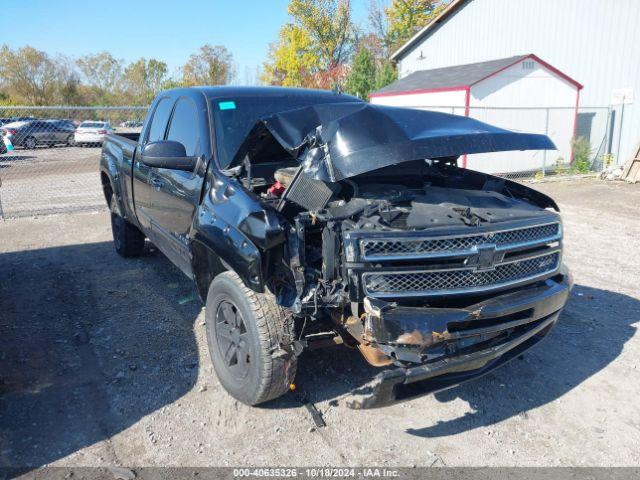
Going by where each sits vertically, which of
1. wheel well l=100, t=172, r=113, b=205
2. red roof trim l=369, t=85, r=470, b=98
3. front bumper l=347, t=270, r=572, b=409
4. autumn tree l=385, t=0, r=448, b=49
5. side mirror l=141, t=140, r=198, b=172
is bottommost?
front bumper l=347, t=270, r=572, b=409

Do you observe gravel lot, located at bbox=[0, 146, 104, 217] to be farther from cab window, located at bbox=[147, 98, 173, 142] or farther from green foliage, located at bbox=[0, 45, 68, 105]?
green foliage, located at bbox=[0, 45, 68, 105]

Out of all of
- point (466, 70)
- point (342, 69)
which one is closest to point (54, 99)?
point (342, 69)

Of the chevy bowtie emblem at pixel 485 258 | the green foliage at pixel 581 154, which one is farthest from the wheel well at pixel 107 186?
the green foliage at pixel 581 154

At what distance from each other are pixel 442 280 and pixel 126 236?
466 centimetres

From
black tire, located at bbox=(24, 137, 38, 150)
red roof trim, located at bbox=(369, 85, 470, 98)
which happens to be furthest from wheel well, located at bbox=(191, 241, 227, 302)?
black tire, located at bbox=(24, 137, 38, 150)

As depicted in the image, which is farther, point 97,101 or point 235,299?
point 97,101

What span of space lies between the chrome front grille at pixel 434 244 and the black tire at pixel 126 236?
443 cm

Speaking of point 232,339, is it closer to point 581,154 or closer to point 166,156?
point 166,156

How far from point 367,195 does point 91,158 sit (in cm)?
1790

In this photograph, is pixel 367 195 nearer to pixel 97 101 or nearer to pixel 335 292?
pixel 335 292

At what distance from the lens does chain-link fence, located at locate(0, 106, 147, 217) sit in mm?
10516

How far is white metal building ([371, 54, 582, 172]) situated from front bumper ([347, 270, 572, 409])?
1076 cm

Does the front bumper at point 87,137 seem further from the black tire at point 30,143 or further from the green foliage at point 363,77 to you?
the green foliage at point 363,77

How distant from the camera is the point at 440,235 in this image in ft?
8.87
